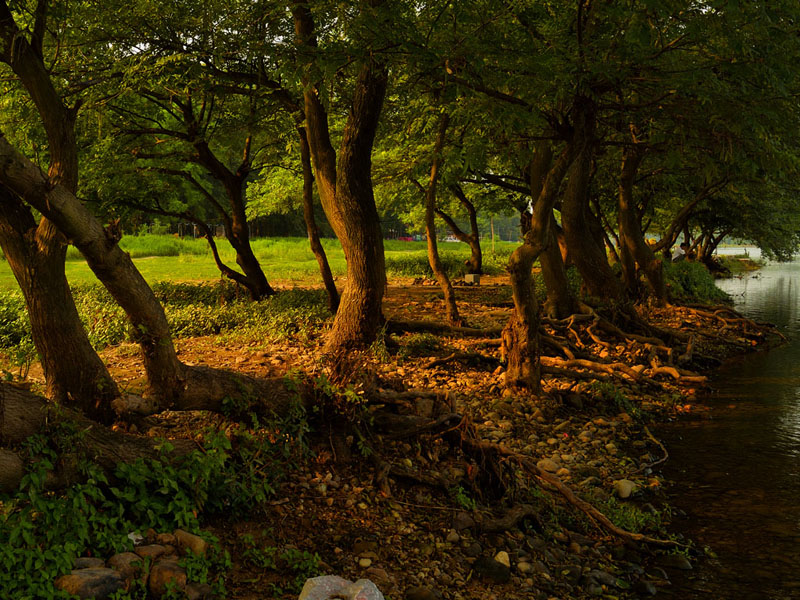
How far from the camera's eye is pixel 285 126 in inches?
749

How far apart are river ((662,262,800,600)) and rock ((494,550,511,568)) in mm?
1516

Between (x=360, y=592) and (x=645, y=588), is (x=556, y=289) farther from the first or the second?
(x=360, y=592)

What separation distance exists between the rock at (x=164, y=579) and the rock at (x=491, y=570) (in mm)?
2505

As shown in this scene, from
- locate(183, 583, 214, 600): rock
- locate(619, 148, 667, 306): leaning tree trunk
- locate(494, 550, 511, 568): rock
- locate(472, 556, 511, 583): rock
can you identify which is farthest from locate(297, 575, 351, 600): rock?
locate(619, 148, 667, 306): leaning tree trunk

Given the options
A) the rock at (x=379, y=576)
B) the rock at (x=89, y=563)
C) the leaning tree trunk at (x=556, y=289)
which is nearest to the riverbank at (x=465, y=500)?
the rock at (x=379, y=576)


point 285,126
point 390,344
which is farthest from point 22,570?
point 285,126

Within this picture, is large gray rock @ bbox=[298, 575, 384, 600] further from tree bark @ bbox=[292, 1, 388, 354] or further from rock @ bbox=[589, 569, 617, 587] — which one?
tree bark @ bbox=[292, 1, 388, 354]

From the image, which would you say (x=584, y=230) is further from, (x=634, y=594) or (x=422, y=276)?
(x=422, y=276)

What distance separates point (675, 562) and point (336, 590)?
12.7 ft

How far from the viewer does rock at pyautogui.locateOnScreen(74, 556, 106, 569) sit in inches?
165

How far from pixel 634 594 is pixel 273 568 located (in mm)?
3307

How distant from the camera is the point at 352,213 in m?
12.3

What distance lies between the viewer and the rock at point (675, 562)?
647 centimetres

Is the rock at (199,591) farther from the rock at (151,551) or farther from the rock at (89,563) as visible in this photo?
the rock at (89,563)
